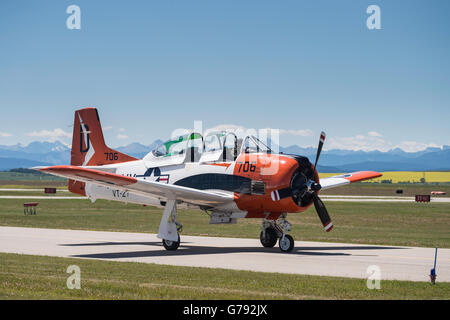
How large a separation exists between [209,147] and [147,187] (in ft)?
9.89

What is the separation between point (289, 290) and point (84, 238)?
15445mm

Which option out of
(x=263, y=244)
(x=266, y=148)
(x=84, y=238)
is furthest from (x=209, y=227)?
(x=266, y=148)

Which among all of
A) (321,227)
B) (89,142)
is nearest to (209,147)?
(89,142)

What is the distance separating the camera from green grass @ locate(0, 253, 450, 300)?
453 inches

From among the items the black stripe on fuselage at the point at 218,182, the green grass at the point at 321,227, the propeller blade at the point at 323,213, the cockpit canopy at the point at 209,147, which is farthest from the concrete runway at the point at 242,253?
the cockpit canopy at the point at 209,147

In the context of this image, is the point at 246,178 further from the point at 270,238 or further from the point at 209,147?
the point at 270,238

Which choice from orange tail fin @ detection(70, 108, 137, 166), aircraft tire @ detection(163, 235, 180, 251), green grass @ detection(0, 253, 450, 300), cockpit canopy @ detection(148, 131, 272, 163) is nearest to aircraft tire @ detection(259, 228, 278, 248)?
cockpit canopy @ detection(148, 131, 272, 163)

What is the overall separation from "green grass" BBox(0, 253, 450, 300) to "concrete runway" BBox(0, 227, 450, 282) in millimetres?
1532

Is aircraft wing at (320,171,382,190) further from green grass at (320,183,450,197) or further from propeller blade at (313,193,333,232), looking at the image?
green grass at (320,183,450,197)

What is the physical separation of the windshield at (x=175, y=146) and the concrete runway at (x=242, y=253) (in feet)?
12.2

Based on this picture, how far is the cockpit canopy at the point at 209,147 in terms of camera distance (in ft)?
68.2

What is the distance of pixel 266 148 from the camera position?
2081 cm

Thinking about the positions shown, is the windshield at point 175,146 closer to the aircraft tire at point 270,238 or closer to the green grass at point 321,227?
the aircraft tire at point 270,238

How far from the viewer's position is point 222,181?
2098 cm
